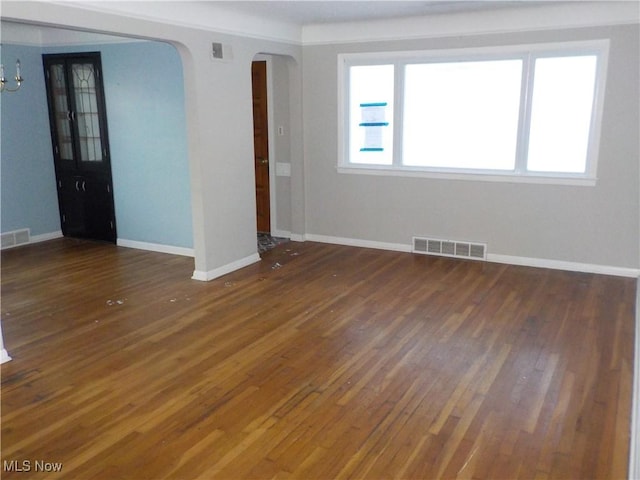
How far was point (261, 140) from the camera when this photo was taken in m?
7.09

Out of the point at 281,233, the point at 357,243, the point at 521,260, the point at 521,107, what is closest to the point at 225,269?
the point at 281,233

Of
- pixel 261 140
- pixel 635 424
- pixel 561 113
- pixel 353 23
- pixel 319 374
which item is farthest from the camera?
pixel 261 140

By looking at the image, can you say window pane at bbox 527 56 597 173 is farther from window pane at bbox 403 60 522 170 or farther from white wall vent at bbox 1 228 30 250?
white wall vent at bbox 1 228 30 250

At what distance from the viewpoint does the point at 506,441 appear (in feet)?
9.20

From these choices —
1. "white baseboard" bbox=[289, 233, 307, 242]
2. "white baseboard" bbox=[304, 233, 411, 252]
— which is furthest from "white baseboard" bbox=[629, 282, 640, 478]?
"white baseboard" bbox=[289, 233, 307, 242]

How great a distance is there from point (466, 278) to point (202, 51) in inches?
127

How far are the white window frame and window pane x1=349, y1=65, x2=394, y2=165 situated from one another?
7cm

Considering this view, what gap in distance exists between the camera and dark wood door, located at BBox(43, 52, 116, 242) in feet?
21.3

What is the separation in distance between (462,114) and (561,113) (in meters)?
0.97

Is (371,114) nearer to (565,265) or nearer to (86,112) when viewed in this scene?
(565,265)

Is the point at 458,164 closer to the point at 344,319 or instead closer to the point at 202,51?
the point at 344,319

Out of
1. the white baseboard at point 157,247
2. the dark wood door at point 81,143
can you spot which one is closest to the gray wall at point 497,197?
the white baseboard at point 157,247

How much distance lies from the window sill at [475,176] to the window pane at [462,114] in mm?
99

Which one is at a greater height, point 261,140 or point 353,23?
point 353,23
